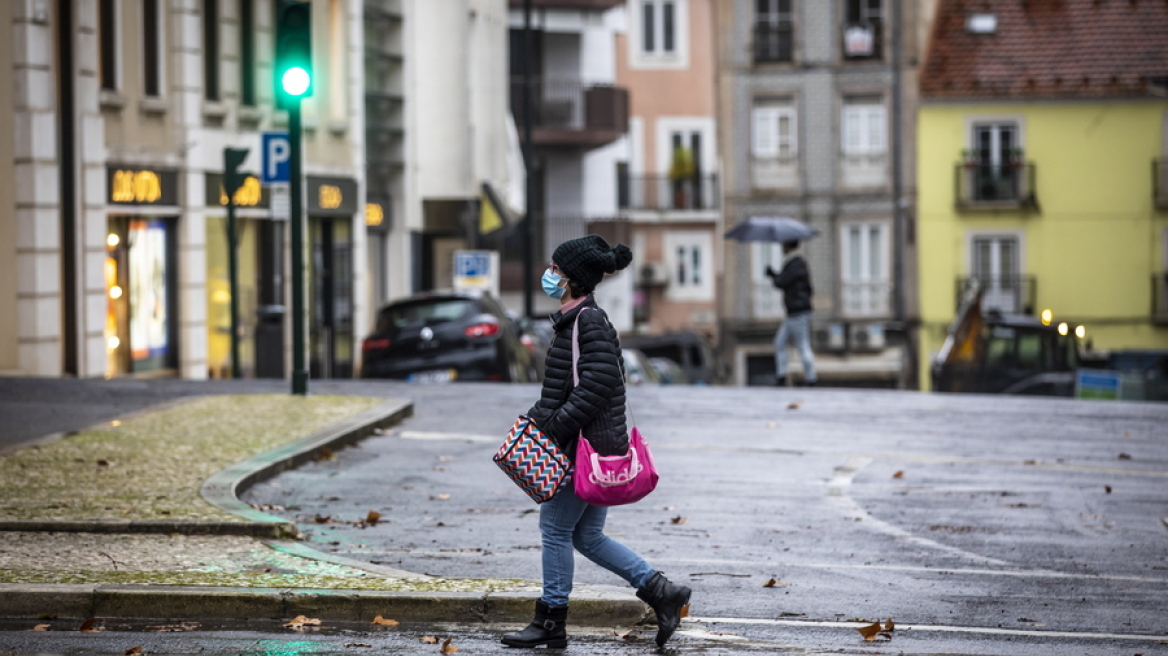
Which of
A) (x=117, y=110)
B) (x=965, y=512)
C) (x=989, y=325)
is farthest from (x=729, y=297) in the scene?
(x=965, y=512)

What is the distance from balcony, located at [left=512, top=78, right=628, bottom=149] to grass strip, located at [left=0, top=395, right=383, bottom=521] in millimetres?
32734

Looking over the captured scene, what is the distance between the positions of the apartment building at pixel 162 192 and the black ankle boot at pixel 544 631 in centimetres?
1629

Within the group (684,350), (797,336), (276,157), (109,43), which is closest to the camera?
(276,157)

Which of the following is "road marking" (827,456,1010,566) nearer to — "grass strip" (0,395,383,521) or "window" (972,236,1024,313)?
"grass strip" (0,395,383,521)

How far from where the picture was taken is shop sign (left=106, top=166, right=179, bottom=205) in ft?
83.4

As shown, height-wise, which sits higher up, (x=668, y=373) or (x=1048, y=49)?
(x=1048, y=49)

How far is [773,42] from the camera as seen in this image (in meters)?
52.3

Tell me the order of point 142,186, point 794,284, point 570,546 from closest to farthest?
point 570,546 < point 794,284 < point 142,186

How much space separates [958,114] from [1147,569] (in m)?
41.4

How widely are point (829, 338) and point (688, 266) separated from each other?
25.8 feet

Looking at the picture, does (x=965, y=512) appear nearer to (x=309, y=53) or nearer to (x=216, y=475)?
(x=216, y=475)

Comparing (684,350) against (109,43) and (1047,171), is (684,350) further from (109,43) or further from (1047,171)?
(109,43)

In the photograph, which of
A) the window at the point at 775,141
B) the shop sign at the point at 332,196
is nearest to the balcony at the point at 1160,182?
the window at the point at 775,141

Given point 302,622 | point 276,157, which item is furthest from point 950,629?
point 276,157
